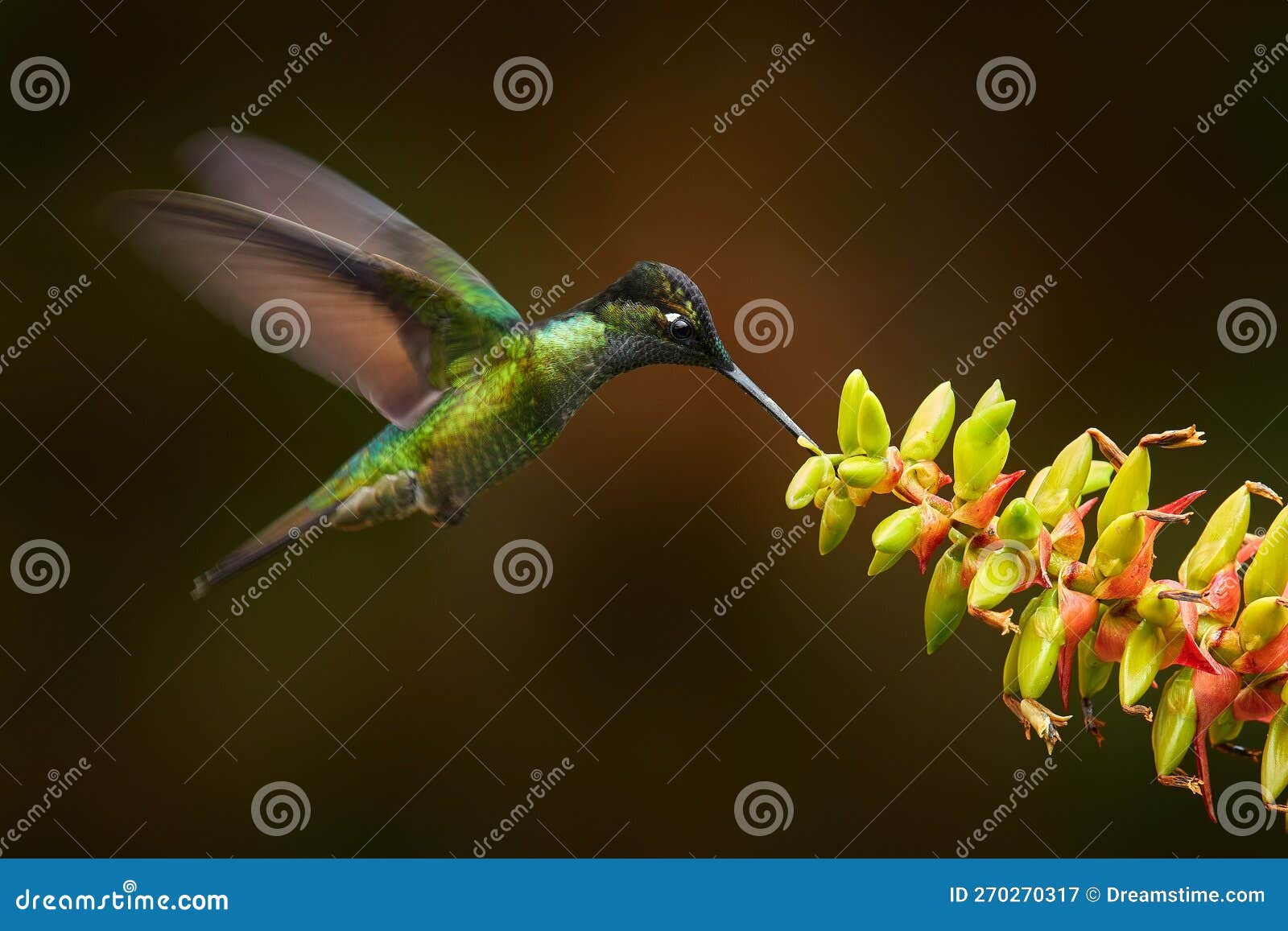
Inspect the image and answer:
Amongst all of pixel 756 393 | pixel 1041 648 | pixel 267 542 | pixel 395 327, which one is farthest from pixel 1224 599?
pixel 267 542

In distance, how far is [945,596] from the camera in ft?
3.01

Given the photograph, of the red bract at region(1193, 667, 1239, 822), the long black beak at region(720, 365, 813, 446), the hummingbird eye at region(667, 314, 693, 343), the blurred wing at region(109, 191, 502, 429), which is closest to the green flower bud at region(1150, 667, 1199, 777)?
the red bract at region(1193, 667, 1239, 822)

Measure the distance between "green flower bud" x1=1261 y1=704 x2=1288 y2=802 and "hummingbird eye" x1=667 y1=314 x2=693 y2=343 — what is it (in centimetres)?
67

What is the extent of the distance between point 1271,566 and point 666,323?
0.64m

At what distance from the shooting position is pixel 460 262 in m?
1.57

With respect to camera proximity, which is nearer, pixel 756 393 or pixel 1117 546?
pixel 1117 546

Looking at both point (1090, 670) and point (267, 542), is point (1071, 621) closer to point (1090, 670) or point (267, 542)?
point (1090, 670)

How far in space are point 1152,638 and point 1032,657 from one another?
89 millimetres

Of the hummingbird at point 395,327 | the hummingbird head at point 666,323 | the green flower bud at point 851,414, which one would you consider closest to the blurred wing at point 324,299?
the hummingbird at point 395,327

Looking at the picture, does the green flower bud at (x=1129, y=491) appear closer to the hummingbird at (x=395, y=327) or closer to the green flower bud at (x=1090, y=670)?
the green flower bud at (x=1090, y=670)

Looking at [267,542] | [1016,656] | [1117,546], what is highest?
[1117,546]

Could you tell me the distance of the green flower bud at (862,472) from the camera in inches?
35.7

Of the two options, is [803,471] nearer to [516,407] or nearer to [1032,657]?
[1032,657]

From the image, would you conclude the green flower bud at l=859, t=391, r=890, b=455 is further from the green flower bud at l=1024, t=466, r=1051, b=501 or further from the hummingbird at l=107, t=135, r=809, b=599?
the hummingbird at l=107, t=135, r=809, b=599
